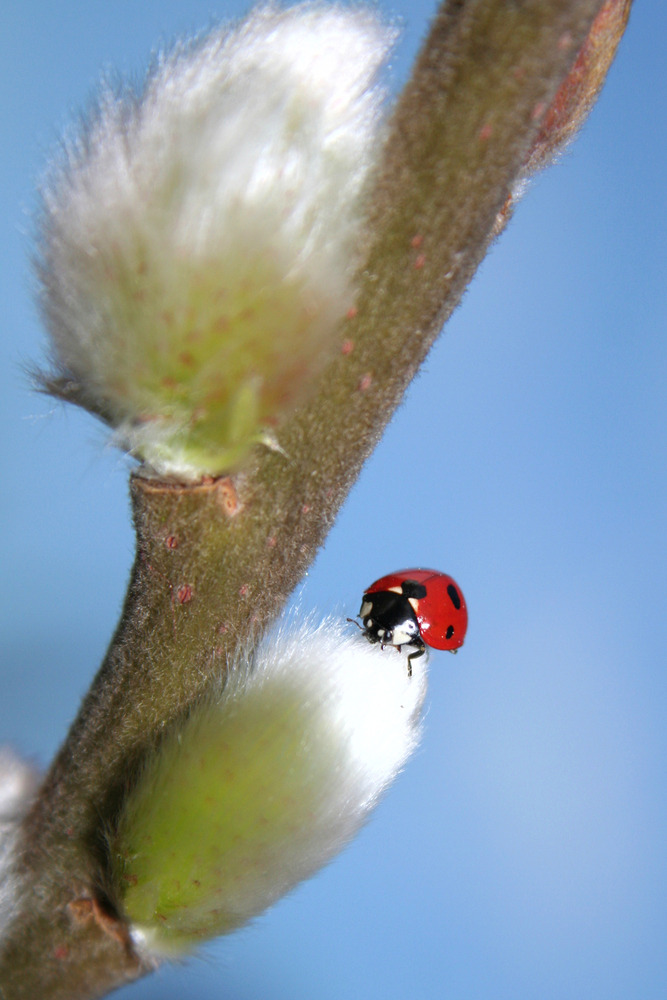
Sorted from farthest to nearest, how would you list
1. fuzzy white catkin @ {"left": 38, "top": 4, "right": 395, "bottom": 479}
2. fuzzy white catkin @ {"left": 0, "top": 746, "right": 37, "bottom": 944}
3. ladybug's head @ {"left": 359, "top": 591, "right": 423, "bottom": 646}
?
→ ladybug's head @ {"left": 359, "top": 591, "right": 423, "bottom": 646}, fuzzy white catkin @ {"left": 0, "top": 746, "right": 37, "bottom": 944}, fuzzy white catkin @ {"left": 38, "top": 4, "right": 395, "bottom": 479}

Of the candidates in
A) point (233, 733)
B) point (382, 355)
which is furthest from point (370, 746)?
point (382, 355)

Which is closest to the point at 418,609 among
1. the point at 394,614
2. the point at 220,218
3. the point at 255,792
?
the point at 394,614

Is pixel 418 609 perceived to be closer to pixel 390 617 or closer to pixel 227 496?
pixel 390 617

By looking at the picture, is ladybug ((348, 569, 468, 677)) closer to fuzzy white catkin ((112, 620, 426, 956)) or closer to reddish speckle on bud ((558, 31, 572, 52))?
fuzzy white catkin ((112, 620, 426, 956))

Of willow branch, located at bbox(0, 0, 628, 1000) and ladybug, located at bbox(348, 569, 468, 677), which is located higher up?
ladybug, located at bbox(348, 569, 468, 677)

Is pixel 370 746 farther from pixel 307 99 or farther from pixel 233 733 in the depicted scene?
pixel 307 99

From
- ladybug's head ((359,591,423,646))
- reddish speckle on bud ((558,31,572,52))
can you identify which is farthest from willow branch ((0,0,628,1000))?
ladybug's head ((359,591,423,646))

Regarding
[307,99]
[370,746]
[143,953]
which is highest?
[307,99]
